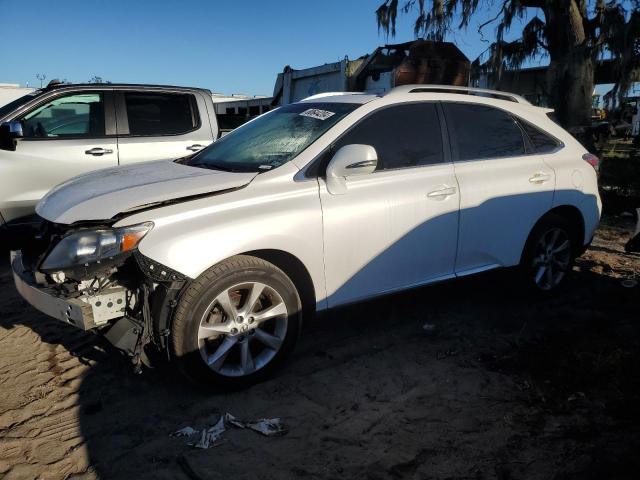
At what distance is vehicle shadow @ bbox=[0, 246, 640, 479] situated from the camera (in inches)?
97.9

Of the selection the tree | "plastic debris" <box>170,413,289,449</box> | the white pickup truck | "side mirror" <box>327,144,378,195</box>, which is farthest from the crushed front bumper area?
the tree

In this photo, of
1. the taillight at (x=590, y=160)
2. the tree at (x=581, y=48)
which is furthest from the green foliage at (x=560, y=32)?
the taillight at (x=590, y=160)

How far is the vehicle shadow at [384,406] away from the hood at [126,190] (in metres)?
1.07

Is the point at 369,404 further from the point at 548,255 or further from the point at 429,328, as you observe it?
the point at 548,255

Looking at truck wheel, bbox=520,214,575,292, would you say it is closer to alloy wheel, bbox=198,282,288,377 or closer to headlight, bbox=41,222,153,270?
alloy wheel, bbox=198,282,288,377

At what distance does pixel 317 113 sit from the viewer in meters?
3.68

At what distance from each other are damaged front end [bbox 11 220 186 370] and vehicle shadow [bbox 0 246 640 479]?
18.2 inches

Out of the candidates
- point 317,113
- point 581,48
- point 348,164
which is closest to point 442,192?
point 348,164

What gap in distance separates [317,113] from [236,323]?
1.59 m

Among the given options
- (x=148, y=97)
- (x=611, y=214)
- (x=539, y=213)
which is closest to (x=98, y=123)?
(x=148, y=97)

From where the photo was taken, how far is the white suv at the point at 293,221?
274cm

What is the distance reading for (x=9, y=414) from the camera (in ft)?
9.50

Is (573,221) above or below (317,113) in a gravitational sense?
below

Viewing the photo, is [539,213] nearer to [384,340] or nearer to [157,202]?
[384,340]
